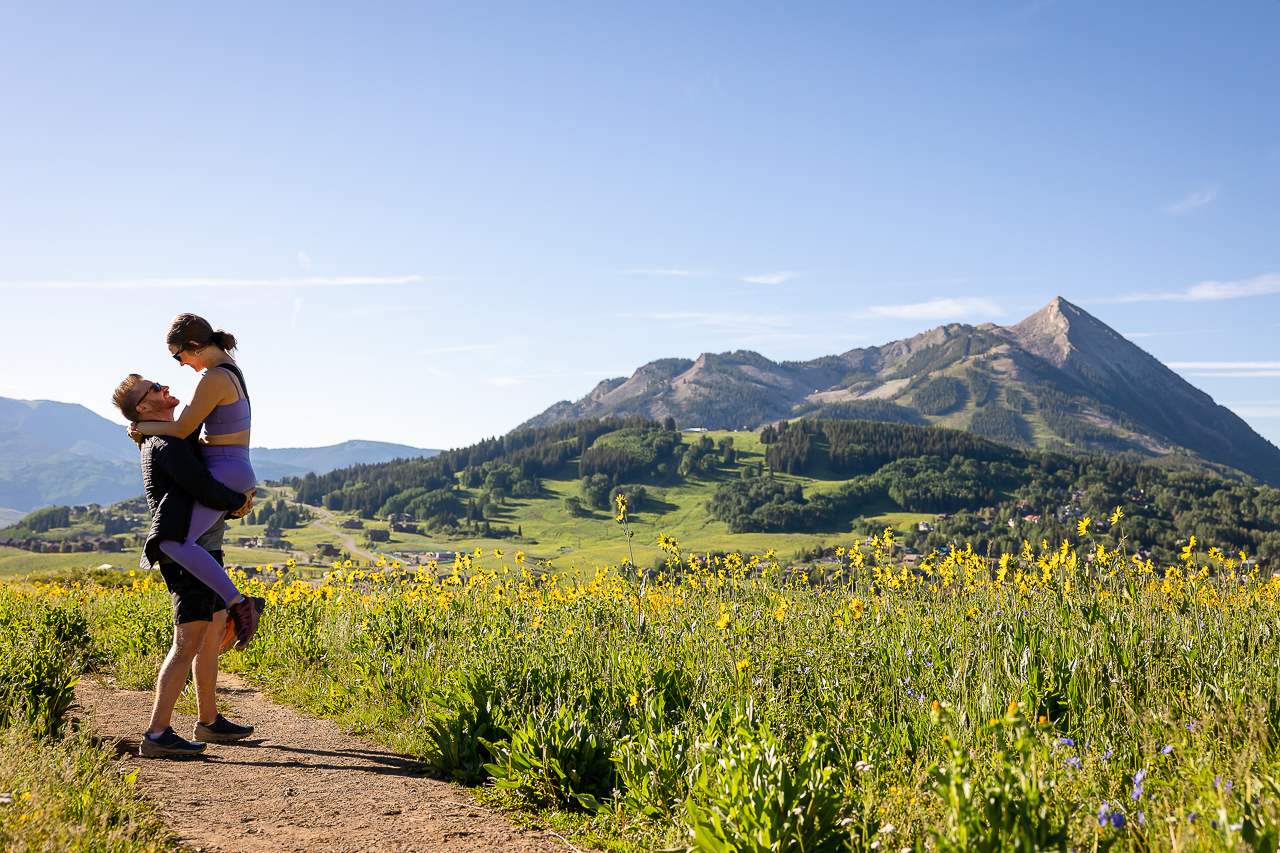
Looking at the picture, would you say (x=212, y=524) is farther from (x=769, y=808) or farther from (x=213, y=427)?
(x=769, y=808)

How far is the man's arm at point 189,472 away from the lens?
4.99 meters

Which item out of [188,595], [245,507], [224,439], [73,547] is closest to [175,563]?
[188,595]

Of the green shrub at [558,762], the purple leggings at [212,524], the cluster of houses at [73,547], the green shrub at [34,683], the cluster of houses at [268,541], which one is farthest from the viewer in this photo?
the cluster of houses at [268,541]

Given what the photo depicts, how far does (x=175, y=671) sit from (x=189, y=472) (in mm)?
1333

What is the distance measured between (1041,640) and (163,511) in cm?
586

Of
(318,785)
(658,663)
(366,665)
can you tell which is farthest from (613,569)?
(318,785)

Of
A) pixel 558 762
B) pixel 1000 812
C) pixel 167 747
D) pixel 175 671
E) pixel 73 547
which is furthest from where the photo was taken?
pixel 73 547

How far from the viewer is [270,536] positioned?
586ft

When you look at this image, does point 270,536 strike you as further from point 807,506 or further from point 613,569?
point 613,569

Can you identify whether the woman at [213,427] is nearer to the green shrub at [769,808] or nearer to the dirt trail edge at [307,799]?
the dirt trail edge at [307,799]

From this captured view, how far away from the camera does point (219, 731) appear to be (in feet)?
17.4

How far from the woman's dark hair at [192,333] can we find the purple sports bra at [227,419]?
9.0 inches

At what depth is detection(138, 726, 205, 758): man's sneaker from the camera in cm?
482

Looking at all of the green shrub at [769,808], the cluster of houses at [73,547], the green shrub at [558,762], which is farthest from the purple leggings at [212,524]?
the cluster of houses at [73,547]
